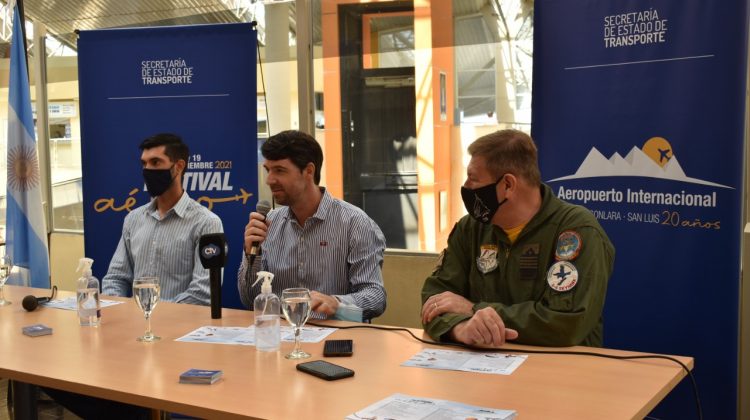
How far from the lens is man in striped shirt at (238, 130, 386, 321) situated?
3.05 m

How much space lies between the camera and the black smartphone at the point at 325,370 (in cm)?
186

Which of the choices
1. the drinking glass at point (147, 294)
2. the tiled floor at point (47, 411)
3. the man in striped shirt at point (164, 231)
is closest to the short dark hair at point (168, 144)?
the man in striped shirt at point (164, 231)

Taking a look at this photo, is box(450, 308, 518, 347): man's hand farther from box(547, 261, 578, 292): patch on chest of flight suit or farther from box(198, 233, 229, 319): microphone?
box(198, 233, 229, 319): microphone

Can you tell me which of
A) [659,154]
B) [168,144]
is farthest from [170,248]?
[659,154]

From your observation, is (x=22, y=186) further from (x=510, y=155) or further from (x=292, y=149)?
(x=510, y=155)

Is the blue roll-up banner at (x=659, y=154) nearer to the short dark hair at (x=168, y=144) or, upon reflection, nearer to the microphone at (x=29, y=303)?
the short dark hair at (x=168, y=144)

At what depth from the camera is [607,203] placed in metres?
3.33

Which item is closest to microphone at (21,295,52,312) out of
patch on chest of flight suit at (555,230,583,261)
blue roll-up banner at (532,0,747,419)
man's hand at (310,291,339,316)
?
man's hand at (310,291,339,316)

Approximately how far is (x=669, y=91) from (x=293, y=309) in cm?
199

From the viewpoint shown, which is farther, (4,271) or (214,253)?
(4,271)

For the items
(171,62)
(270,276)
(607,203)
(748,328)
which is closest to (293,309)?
(270,276)

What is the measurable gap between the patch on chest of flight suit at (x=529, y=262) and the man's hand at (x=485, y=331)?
0.84ft

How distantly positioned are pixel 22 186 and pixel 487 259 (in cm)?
368

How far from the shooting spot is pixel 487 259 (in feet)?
8.00
